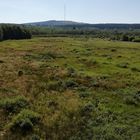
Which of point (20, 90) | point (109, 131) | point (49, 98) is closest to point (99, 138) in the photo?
point (109, 131)

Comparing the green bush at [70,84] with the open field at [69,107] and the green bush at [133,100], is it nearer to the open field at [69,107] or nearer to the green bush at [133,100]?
the open field at [69,107]

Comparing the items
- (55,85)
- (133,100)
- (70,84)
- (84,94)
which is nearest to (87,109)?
(133,100)

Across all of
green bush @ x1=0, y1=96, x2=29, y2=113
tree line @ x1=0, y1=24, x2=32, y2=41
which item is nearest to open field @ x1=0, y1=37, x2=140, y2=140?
green bush @ x1=0, y1=96, x2=29, y2=113

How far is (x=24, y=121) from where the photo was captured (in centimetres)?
2228

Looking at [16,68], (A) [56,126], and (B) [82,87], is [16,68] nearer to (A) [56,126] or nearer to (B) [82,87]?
(B) [82,87]

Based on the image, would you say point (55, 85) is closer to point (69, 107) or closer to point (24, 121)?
point (69, 107)

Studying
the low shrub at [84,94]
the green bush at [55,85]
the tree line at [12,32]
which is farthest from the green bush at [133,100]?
the tree line at [12,32]

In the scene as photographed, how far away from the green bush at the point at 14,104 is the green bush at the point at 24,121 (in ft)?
5.62

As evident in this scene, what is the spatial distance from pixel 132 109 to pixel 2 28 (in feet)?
388

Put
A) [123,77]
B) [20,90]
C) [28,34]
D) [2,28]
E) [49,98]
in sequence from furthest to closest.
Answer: [28,34] → [2,28] → [123,77] → [20,90] → [49,98]

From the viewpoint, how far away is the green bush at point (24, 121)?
21841 mm

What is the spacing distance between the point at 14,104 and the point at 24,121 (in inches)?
179

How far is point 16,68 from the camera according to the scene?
1953 inches

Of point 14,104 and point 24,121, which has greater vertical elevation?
point 24,121
